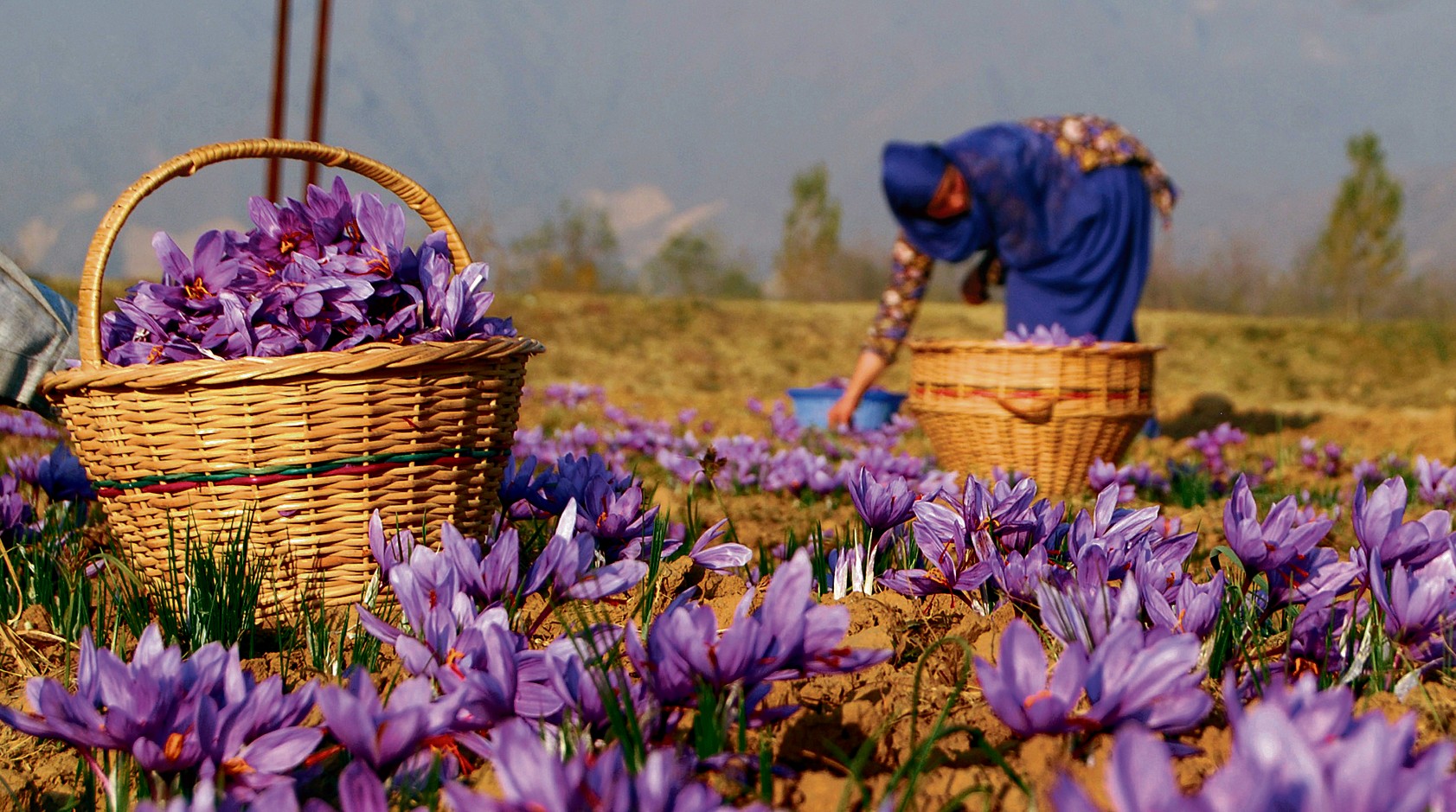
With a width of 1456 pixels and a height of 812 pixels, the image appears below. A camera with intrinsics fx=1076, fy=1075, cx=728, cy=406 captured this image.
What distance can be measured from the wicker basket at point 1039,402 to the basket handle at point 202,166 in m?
2.36

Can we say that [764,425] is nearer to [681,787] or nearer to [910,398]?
[910,398]

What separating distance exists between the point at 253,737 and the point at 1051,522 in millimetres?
1127

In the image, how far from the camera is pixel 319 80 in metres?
11.8

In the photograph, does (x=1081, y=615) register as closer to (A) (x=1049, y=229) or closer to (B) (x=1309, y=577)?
(B) (x=1309, y=577)

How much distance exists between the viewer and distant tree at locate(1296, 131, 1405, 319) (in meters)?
27.9

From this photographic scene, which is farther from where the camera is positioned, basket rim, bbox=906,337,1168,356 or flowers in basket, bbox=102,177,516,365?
basket rim, bbox=906,337,1168,356

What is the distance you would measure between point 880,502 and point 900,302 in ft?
12.4

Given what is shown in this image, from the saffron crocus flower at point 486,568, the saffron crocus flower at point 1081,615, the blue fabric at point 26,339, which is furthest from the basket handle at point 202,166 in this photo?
the saffron crocus flower at point 1081,615

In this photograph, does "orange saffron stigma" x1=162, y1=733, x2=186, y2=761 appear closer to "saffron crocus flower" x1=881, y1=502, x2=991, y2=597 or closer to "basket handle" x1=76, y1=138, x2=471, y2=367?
→ "saffron crocus flower" x1=881, y1=502, x2=991, y2=597

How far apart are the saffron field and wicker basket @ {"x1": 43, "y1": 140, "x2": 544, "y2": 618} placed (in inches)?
4.5

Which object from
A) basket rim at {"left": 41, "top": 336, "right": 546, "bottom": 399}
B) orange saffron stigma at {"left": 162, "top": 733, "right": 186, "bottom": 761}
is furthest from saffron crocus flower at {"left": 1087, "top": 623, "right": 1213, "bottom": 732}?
basket rim at {"left": 41, "top": 336, "right": 546, "bottom": 399}

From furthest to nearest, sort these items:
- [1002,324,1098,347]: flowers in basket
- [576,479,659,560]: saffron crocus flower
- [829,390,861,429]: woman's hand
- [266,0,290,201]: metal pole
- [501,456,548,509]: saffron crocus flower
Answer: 1. [266,0,290,201]: metal pole
2. [829,390,861,429]: woman's hand
3. [1002,324,1098,347]: flowers in basket
4. [501,456,548,509]: saffron crocus flower
5. [576,479,659,560]: saffron crocus flower

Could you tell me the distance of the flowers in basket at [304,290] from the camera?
1.87 metres

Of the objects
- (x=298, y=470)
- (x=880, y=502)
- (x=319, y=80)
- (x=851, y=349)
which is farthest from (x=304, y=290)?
(x=851, y=349)
